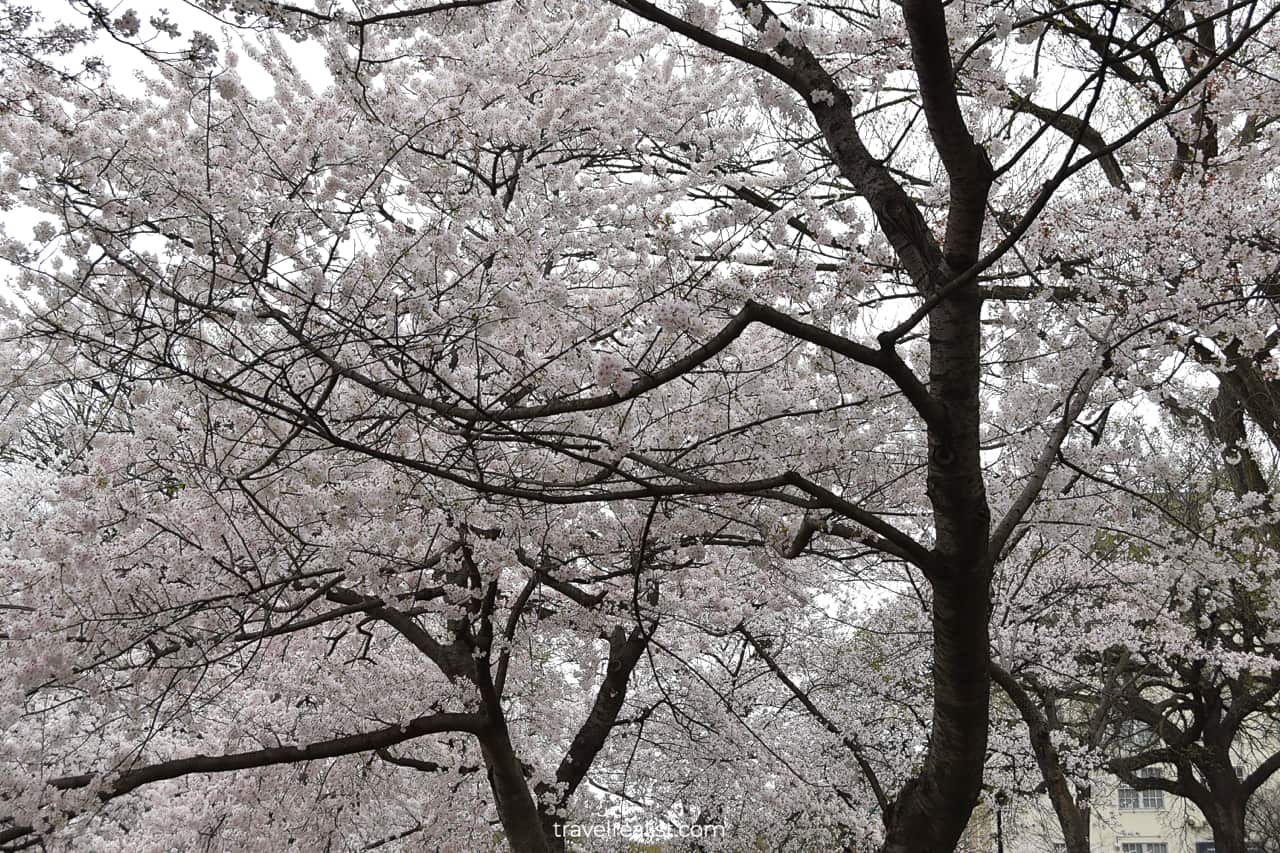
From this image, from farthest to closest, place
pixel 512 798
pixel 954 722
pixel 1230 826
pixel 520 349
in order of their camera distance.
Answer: pixel 1230 826, pixel 512 798, pixel 520 349, pixel 954 722

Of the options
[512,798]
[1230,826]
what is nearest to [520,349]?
[512,798]

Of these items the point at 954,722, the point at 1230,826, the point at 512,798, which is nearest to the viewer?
the point at 954,722

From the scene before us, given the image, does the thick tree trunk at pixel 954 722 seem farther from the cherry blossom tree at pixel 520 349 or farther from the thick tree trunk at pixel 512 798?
the thick tree trunk at pixel 512 798

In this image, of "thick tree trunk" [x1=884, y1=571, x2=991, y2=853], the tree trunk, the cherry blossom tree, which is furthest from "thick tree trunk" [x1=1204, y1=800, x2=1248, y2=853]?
"thick tree trunk" [x1=884, y1=571, x2=991, y2=853]

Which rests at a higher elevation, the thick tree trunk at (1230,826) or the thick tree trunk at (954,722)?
the thick tree trunk at (1230,826)

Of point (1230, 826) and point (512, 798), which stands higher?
point (1230, 826)

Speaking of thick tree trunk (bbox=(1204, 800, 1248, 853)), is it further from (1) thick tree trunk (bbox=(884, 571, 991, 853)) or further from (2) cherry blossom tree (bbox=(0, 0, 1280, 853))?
(1) thick tree trunk (bbox=(884, 571, 991, 853))

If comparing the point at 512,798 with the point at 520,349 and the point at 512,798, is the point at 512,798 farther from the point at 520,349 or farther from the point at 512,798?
the point at 520,349

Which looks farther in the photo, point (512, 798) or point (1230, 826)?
point (1230, 826)

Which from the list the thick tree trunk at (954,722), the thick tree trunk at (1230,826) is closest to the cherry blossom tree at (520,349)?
the thick tree trunk at (954,722)

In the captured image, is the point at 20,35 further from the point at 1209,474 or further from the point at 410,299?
the point at 1209,474

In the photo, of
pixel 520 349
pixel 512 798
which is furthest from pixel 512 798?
pixel 520 349

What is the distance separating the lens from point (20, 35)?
2.74 metres

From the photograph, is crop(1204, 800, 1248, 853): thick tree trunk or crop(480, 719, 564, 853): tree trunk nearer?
crop(480, 719, 564, 853): tree trunk
